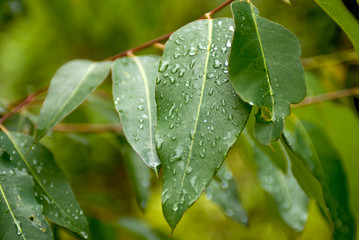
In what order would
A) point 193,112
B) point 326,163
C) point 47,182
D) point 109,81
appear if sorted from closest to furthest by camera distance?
1. point 193,112
2. point 47,182
3. point 326,163
4. point 109,81

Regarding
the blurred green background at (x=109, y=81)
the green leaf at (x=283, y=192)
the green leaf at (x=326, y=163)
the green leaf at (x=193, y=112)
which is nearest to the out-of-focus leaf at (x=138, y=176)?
the blurred green background at (x=109, y=81)

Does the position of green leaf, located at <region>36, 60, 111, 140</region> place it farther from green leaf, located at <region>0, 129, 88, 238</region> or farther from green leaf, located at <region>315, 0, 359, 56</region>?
green leaf, located at <region>315, 0, 359, 56</region>

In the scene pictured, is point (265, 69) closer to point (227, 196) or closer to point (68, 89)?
point (68, 89)

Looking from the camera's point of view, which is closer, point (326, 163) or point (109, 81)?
point (326, 163)

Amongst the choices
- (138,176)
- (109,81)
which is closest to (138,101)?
(138,176)

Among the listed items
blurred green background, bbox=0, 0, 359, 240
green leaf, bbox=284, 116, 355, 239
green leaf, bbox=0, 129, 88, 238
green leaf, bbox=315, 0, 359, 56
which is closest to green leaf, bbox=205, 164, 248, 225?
blurred green background, bbox=0, 0, 359, 240

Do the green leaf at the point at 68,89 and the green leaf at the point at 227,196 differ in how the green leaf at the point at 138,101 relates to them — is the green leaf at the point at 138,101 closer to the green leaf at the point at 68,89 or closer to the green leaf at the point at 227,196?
the green leaf at the point at 68,89

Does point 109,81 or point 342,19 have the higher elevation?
point 342,19

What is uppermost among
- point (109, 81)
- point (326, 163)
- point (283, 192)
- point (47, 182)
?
point (47, 182)
